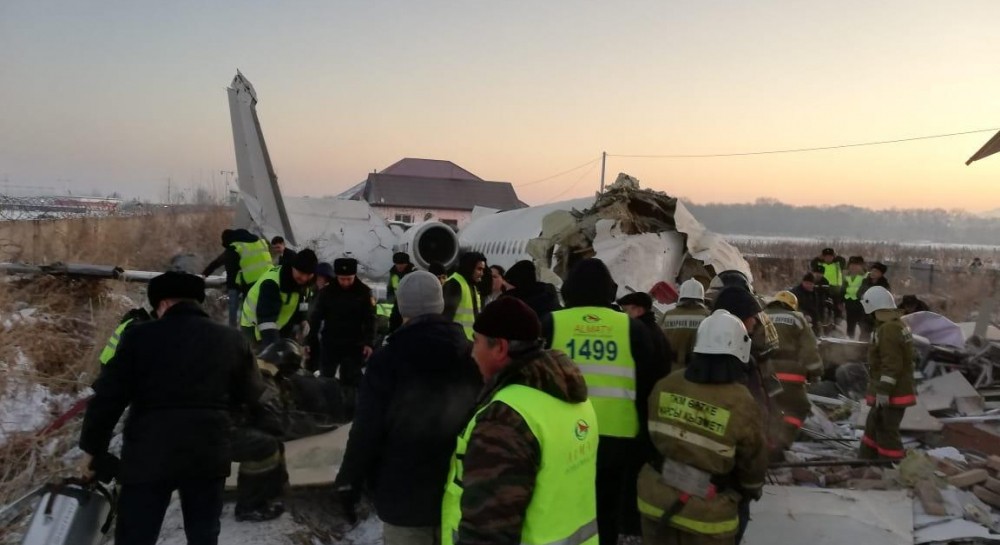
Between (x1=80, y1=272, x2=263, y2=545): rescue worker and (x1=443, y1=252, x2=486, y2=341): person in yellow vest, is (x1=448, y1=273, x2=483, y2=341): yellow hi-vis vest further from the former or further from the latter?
(x1=80, y1=272, x2=263, y2=545): rescue worker

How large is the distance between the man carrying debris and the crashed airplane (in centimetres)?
688

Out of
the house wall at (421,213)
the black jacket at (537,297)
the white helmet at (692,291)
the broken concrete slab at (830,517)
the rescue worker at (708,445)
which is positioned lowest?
the broken concrete slab at (830,517)

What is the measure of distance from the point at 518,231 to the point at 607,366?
10996 mm

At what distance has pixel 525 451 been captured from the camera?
76.1 inches

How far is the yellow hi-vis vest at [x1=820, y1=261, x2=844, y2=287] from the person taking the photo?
13039mm

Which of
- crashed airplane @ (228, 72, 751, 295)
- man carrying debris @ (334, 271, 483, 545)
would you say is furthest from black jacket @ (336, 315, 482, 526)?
crashed airplane @ (228, 72, 751, 295)

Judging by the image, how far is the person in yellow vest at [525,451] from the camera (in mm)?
Result: 1938

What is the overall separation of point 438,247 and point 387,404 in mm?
14103

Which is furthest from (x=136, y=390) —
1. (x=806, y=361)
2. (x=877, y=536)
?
(x=806, y=361)

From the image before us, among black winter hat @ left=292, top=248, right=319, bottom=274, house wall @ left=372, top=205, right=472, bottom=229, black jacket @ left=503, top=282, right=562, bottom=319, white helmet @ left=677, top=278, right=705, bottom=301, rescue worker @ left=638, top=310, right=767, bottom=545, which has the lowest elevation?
rescue worker @ left=638, top=310, right=767, bottom=545

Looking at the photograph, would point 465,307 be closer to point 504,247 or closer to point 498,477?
point 498,477

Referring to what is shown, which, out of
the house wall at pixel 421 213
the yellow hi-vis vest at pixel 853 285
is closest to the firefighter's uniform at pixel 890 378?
the yellow hi-vis vest at pixel 853 285

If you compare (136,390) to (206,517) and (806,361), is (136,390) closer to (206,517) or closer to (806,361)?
(206,517)

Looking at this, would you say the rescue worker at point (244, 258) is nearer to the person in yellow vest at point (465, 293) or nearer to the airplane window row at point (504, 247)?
the person in yellow vest at point (465, 293)
